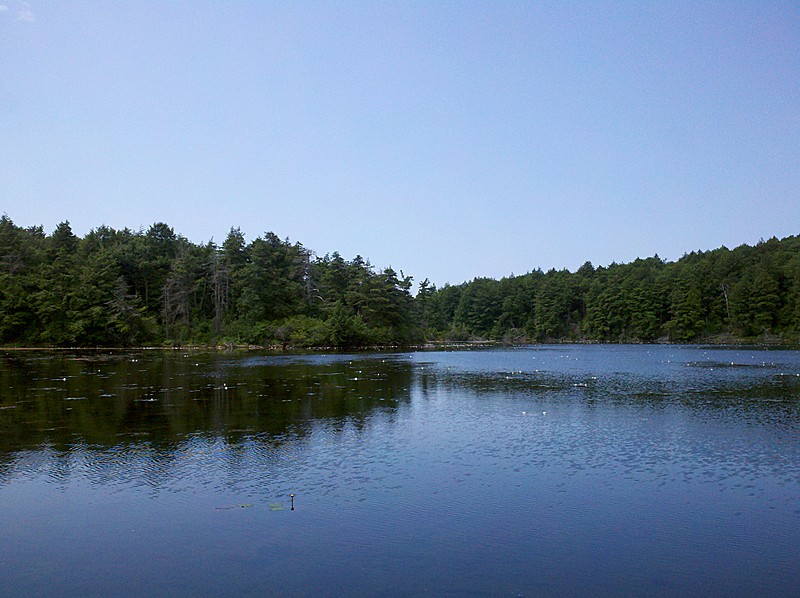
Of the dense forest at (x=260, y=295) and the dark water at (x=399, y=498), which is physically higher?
the dense forest at (x=260, y=295)

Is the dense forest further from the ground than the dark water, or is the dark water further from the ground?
the dense forest

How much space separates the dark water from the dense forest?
188 feet

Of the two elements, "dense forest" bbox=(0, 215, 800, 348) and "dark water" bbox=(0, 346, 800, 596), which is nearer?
"dark water" bbox=(0, 346, 800, 596)

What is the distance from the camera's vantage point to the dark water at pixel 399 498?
834cm

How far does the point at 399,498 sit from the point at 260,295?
75.1 meters

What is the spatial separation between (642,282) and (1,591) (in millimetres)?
120132

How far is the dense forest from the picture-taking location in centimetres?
7712

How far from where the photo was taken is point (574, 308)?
13400 cm

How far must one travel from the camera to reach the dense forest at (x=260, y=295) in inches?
3036

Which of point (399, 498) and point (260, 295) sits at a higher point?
point (260, 295)

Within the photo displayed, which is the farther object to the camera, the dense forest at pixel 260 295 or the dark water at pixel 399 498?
the dense forest at pixel 260 295

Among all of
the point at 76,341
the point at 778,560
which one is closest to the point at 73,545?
the point at 778,560

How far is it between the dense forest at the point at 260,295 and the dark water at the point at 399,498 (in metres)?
57.4

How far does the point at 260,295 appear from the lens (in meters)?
84.0
